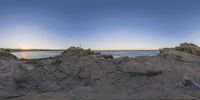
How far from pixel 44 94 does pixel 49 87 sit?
1.61ft

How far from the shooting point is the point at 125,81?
8758 millimetres

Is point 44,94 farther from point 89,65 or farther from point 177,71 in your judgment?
point 177,71

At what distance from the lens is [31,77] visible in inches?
349

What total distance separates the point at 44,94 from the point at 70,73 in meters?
1.29

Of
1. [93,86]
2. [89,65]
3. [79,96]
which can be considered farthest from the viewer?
[89,65]

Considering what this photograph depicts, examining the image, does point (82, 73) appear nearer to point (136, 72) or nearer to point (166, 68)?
point (136, 72)

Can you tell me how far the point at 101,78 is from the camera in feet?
29.1

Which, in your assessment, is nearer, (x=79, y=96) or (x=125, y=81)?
(x=79, y=96)

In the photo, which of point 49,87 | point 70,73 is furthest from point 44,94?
point 70,73

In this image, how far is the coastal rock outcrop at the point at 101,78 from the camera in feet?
26.5

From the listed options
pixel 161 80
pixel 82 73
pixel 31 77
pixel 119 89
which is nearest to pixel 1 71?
pixel 31 77

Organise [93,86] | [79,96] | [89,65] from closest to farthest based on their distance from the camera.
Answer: [79,96], [93,86], [89,65]

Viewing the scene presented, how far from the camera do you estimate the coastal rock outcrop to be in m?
8.09

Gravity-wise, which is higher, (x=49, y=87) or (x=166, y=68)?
(x=166, y=68)
